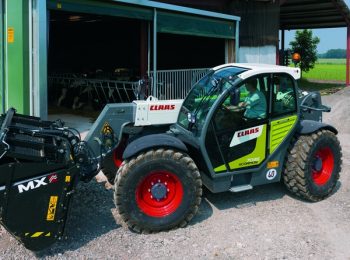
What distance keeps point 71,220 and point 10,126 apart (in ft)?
4.13

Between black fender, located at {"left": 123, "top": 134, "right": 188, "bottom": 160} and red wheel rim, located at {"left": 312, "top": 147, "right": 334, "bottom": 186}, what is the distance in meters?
1.91

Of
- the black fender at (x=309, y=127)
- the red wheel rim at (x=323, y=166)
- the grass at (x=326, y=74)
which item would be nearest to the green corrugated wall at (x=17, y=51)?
the black fender at (x=309, y=127)

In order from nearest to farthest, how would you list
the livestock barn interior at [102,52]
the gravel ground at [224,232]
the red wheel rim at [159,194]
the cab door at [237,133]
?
the gravel ground at [224,232], the red wheel rim at [159,194], the cab door at [237,133], the livestock barn interior at [102,52]

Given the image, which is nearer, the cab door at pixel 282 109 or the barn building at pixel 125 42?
the cab door at pixel 282 109

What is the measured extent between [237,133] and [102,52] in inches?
518

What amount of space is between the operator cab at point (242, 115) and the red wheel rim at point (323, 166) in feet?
2.02

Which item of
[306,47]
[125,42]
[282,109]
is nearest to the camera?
[282,109]

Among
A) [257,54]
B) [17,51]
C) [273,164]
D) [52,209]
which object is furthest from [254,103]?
[257,54]

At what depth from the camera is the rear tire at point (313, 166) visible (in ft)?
18.4

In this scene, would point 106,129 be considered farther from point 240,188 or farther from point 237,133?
point 240,188

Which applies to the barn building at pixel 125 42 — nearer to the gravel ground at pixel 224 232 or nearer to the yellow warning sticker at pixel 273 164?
the gravel ground at pixel 224 232

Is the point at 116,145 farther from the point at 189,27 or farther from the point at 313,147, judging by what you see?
the point at 189,27

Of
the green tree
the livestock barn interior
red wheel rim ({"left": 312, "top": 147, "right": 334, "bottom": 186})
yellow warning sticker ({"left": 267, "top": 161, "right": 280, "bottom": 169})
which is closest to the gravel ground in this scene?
red wheel rim ({"left": 312, "top": 147, "right": 334, "bottom": 186})

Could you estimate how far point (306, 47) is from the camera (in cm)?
2989
